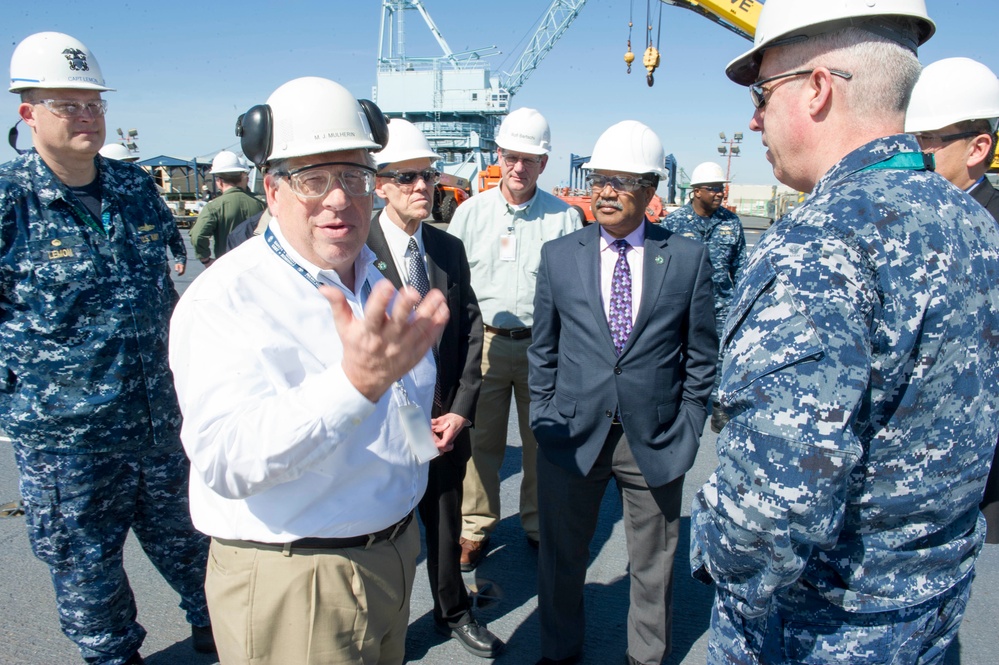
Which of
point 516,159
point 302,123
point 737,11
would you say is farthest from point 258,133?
point 737,11

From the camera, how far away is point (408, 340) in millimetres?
1211

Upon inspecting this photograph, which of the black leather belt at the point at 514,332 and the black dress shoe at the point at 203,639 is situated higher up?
the black leather belt at the point at 514,332

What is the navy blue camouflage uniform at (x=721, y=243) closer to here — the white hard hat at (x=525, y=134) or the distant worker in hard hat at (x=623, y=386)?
the white hard hat at (x=525, y=134)

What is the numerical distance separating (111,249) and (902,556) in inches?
110

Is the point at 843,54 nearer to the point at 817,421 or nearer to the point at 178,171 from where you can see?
the point at 817,421

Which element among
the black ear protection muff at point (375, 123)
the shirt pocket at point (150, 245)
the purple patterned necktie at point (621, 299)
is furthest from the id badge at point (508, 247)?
the black ear protection muff at point (375, 123)

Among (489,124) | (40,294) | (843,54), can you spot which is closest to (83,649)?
(40,294)

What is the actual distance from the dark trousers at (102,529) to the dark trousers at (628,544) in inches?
60.5

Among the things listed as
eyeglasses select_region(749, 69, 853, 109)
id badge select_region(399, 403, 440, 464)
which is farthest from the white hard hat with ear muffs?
eyeglasses select_region(749, 69, 853, 109)

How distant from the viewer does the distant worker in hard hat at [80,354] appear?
2.43 meters

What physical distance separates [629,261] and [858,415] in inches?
60.9

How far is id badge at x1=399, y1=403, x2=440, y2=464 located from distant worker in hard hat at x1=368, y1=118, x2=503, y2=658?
1.16 meters

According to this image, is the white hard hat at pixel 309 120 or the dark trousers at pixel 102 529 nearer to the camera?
the white hard hat at pixel 309 120

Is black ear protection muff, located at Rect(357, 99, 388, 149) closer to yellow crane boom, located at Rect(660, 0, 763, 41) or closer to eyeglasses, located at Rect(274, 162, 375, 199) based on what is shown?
eyeglasses, located at Rect(274, 162, 375, 199)
